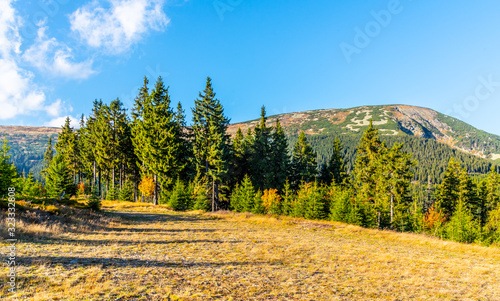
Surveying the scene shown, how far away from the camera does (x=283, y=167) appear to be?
47.0 metres

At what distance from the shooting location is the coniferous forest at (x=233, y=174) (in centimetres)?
3041

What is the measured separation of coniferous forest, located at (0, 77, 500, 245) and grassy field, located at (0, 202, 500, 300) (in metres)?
15.6

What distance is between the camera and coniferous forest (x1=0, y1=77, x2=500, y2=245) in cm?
3041

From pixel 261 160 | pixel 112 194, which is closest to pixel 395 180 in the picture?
pixel 261 160

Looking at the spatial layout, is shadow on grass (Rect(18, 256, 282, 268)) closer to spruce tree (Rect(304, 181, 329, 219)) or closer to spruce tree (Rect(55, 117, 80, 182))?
spruce tree (Rect(304, 181, 329, 219))

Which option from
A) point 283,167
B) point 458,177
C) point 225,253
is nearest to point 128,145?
point 283,167

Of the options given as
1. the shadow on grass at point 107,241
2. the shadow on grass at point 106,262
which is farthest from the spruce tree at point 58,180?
the shadow on grass at point 106,262

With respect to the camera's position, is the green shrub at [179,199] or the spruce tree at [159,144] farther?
the spruce tree at [159,144]

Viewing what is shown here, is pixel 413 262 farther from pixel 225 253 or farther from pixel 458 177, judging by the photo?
pixel 458 177

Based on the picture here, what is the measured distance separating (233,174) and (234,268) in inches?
1201

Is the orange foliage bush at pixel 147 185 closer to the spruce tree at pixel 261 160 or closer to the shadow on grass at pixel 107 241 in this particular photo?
the spruce tree at pixel 261 160

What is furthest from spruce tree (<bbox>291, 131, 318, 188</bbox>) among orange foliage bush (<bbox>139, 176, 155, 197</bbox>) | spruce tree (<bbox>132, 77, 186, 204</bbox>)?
orange foliage bush (<bbox>139, 176, 155, 197</bbox>)

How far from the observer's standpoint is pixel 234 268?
7996 millimetres

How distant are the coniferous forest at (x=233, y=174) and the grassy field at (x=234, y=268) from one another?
51.2 feet
